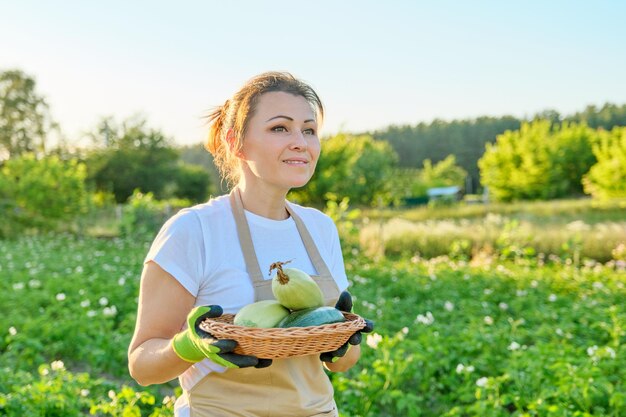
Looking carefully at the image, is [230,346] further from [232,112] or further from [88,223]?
[88,223]

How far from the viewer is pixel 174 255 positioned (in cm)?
164

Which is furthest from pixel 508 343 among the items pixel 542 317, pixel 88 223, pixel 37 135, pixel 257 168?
pixel 37 135

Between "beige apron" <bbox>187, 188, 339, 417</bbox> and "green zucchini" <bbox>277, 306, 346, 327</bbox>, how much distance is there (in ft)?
0.56

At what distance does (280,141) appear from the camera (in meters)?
1.77

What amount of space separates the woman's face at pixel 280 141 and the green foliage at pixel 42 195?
1678cm

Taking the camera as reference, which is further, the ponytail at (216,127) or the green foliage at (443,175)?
the green foliage at (443,175)

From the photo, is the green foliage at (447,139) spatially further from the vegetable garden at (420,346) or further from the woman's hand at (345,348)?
the woman's hand at (345,348)

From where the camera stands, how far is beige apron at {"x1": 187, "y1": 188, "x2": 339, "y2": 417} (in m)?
1.64

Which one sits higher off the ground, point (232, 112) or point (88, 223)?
point (232, 112)

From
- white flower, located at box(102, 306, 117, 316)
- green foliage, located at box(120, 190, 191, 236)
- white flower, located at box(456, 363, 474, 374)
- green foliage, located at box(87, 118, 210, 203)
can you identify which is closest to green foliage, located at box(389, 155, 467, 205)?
green foliage, located at box(87, 118, 210, 203)

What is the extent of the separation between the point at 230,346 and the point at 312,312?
218 millimetres

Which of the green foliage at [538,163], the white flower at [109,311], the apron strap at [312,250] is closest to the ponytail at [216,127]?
the apron strap at [312,250]

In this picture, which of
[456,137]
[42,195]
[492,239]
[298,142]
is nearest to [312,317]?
[298,142]

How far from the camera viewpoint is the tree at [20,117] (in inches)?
1435
